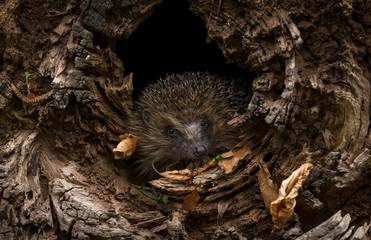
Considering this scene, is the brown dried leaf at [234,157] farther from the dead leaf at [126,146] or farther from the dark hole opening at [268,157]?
the dead leaf at [126,146]

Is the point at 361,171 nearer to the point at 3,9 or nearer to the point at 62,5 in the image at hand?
the point at 62,5

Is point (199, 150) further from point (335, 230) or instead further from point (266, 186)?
point (335, 230)

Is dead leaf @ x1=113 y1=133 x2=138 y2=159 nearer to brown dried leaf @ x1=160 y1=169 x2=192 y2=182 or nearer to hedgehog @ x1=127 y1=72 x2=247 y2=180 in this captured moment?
hedgehog @ x1=127 y1=72 x2=247 y2=180

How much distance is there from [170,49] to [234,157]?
124 inches

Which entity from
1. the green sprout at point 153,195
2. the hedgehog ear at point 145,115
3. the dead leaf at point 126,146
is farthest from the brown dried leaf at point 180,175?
the hedgehog ear at point 145,115

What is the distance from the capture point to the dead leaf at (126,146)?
14.4ft

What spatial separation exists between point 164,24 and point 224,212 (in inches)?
135

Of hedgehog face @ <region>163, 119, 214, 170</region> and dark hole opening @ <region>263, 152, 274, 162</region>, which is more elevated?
dark hole opening @ <region>263, 152, 274, 162</region>

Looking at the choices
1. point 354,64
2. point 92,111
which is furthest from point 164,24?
point 354,64

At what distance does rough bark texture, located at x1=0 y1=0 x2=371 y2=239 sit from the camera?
10.9 feet

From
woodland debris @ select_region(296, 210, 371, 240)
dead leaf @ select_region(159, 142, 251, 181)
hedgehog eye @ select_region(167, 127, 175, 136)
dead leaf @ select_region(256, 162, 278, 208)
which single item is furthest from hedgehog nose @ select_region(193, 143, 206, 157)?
woodland debris @ select_region(296, 210, 371, 240)

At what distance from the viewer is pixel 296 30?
350 centimetres

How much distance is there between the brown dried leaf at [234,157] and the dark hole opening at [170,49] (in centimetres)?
198

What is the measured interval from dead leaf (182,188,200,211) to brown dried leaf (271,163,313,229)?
83cm
